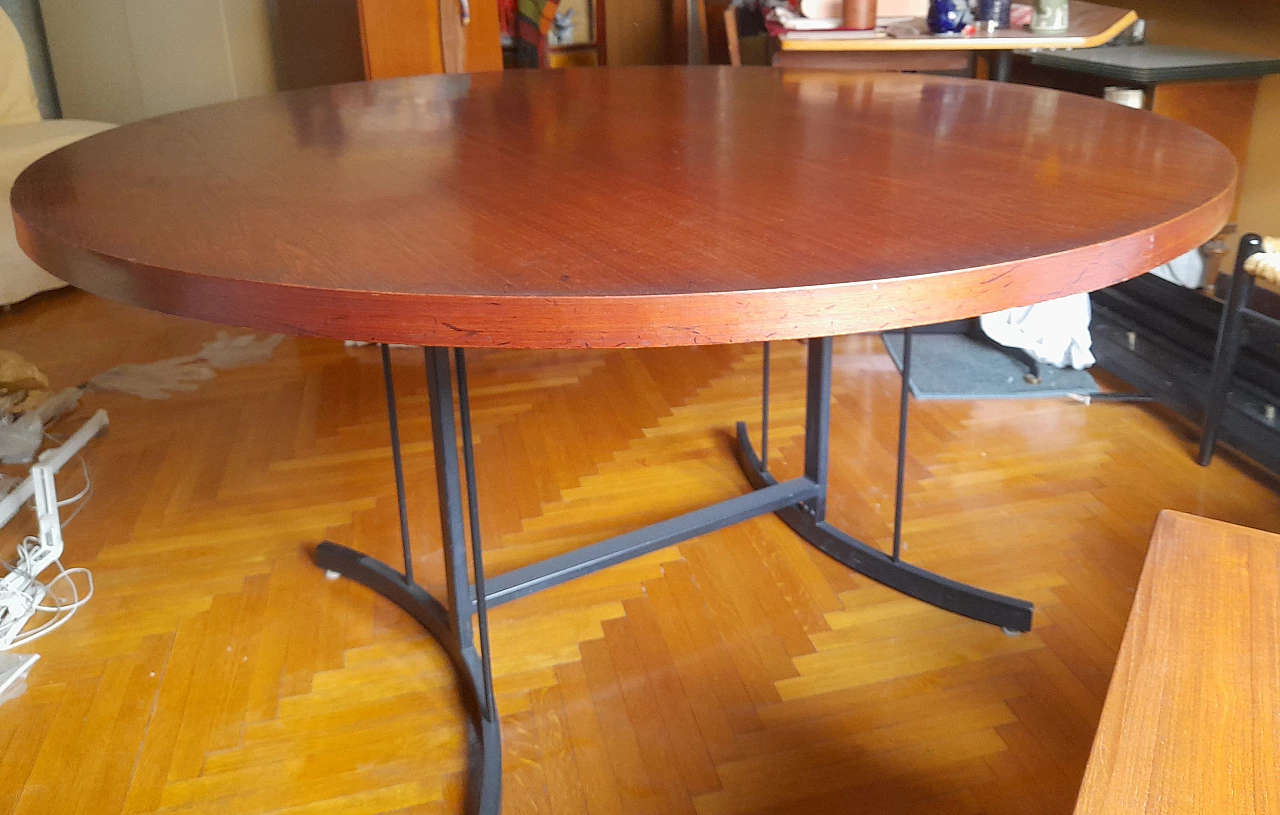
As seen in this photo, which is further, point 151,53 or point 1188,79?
point 151,53

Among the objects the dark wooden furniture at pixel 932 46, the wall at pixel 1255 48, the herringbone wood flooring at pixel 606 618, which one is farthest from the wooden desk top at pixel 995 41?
the herringbone wood flooring at pixel 606 618

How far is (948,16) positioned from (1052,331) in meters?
0.83

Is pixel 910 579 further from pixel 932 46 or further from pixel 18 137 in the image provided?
pixel 18 137

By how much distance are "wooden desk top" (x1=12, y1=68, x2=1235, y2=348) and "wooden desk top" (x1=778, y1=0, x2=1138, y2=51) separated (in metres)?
1.11

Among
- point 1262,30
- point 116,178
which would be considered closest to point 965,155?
point 116,178

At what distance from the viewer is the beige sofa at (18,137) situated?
125 inches

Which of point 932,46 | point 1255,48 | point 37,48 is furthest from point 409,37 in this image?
point 37,48

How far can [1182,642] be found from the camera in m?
0.70

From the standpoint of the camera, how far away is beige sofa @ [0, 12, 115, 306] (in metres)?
3.17

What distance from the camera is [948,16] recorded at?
8.32 ft

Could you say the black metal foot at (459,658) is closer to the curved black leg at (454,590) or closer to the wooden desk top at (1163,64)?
the curved black leg at (454,590)

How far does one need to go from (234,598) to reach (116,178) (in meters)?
0.97

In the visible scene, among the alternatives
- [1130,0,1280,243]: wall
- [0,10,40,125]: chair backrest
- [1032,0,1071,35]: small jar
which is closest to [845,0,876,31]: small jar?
[1032,0,1071,35]: small jar

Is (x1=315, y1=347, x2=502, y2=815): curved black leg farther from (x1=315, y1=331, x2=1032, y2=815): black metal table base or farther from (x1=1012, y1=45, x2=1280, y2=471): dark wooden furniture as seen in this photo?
(x1=1012, y1=45, x2=1280, y2=471): dark wooden furniture
